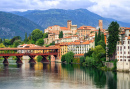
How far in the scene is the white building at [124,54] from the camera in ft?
252

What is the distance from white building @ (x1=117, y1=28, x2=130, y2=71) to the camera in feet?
252

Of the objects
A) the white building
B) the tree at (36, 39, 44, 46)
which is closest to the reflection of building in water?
the white building

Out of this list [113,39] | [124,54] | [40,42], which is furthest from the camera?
[40,42]

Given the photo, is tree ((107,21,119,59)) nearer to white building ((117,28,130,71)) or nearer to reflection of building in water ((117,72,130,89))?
white building ((117,28,130,71))

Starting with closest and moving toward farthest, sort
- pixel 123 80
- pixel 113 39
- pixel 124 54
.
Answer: pixel 123 80 < pixel 124 54 < pixel 113 39

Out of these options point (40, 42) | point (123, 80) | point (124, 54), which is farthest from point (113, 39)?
point (40, 42)

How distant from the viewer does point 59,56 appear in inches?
5246

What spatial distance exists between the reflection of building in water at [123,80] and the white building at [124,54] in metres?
3.33

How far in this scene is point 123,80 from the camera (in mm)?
64312

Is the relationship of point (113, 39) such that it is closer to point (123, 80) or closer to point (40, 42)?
point (123, 80)

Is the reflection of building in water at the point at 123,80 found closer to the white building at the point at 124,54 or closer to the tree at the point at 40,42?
the white building at the point at 124,54

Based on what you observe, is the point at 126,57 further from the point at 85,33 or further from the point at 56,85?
the point at 85,33

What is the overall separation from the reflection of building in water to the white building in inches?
131

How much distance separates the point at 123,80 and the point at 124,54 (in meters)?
15.1
